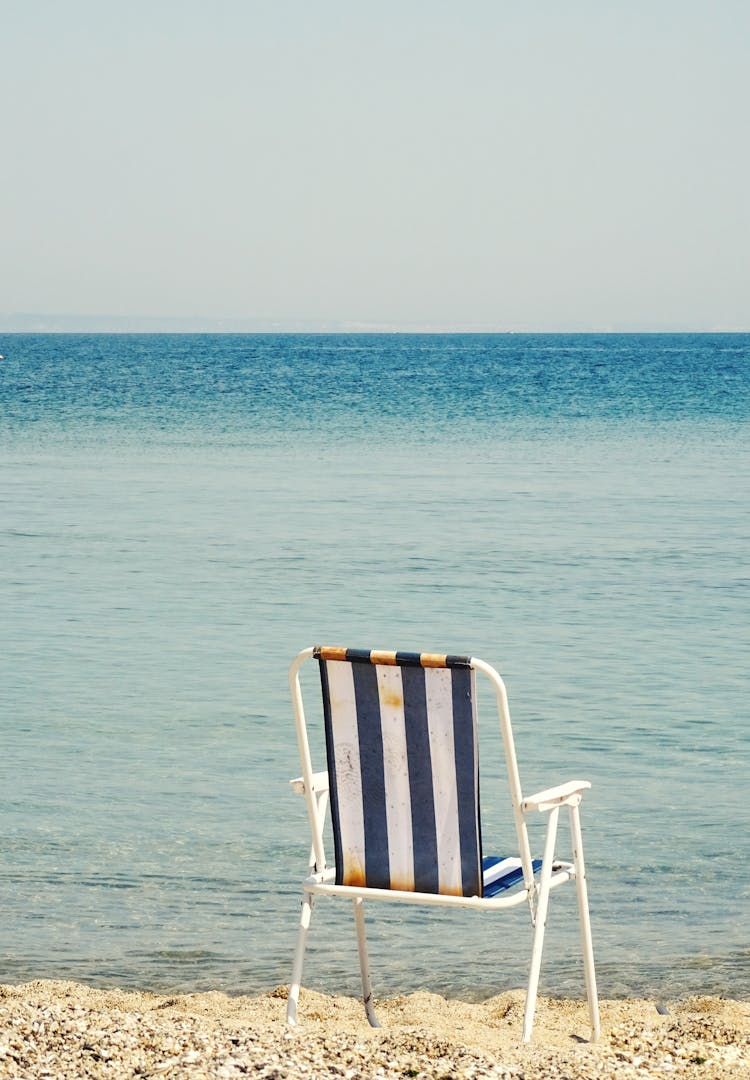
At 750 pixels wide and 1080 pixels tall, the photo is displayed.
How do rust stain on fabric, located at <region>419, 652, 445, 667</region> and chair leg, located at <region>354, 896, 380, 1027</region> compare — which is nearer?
rust stain on fabric, located at <region>419, 652, 445, 667</region>

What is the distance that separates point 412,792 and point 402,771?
0.05m

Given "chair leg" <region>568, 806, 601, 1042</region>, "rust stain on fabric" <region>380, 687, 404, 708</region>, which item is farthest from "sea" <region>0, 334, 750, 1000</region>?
"rust stain on fabric" <region>380, 687, 404, 708</region>

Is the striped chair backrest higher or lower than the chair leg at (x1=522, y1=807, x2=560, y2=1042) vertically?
higher

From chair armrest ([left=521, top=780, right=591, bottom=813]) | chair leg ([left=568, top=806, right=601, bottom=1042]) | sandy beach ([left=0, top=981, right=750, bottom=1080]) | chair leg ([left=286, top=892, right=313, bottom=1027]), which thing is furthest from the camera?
chair leg ([left=568, top=806, right=601, bottom=1042])

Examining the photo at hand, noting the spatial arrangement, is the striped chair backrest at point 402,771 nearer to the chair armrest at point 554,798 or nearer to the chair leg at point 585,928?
the chair armrest at point 554,798

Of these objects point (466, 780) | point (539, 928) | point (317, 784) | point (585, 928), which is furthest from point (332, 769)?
point (585, 928)

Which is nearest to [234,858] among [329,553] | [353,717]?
[353,717]

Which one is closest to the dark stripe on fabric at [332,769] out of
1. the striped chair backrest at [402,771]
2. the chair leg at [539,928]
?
the striped chair backrest at [402,771]

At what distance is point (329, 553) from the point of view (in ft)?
41.4

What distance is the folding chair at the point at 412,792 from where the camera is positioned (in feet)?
11.2

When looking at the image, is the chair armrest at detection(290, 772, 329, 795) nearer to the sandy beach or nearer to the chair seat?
the chair seat

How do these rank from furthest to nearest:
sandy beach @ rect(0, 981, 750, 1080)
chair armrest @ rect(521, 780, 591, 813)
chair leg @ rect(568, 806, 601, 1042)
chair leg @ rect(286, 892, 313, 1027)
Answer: chair leg @ rect(568, 806, 601, 1042), chair leg @ rect(286, 892, 313, 1027), chair armrest @ rect(521, 780, 591, 813), sandy beach @ rect(0, 981, 750, 1080)

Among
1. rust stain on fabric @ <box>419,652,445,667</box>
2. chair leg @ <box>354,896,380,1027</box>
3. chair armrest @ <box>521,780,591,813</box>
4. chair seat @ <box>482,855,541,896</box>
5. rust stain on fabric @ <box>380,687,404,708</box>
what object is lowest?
chair leg @ <box>354,896,380,1027</box>

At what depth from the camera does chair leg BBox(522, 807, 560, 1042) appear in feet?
11.3
